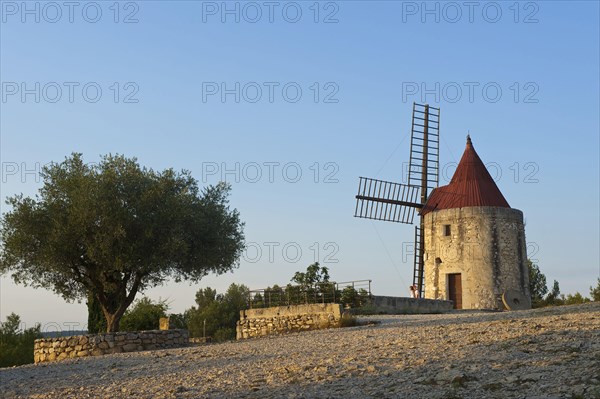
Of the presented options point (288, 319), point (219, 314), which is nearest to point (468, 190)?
point (288, 319)

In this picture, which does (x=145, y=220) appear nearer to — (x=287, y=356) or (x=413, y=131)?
(x=287, y=356)

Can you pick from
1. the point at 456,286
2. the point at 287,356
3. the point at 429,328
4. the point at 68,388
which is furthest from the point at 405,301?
the point at 68,388

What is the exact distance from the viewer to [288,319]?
2828cm

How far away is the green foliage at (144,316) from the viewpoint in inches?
1379

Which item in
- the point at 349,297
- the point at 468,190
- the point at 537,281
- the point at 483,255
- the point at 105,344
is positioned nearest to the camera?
the point at 105,344

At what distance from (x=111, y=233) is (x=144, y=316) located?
37.9 feet

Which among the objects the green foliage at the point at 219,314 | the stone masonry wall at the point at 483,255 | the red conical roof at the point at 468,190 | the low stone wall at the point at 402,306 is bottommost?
the green foliage at the point at 219,314

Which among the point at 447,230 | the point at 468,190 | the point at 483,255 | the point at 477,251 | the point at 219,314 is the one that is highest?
the point at 468,190

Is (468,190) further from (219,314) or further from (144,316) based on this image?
(219,314)

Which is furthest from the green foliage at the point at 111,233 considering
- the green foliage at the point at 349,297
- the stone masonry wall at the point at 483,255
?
the stone masonry wall at the point at 483,255

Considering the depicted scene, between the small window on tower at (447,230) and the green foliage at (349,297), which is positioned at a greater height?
the small window on tower at (447,230)

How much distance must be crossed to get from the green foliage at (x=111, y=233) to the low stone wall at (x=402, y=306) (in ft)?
20.3

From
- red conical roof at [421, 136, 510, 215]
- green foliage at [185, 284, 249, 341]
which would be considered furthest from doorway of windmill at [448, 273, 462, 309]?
green foliage at [185, 284, 249, 341]

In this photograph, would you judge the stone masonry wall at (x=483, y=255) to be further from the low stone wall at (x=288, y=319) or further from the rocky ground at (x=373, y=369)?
the rocky ground at (x=373, y=369)
